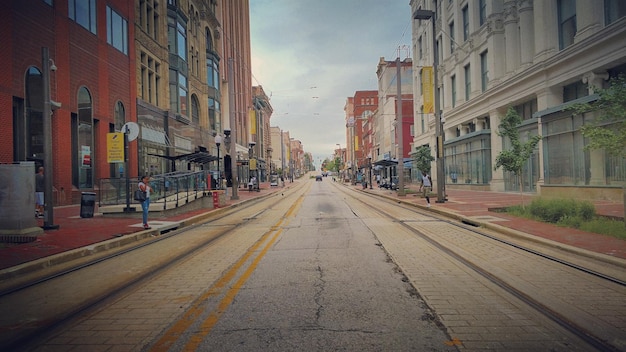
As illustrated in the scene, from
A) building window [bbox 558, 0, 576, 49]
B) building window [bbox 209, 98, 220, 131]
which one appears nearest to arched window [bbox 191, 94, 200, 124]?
building window [bbox 209, 98, 220, 131]

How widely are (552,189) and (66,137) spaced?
24569mm

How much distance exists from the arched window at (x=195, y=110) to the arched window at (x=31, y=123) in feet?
76.8

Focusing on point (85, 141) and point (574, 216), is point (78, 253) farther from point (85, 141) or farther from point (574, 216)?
point (85, 141)

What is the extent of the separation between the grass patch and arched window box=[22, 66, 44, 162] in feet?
66.0

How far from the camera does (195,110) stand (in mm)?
43344

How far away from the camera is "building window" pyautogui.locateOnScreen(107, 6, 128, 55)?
25875 millimetres

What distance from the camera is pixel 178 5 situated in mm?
38156

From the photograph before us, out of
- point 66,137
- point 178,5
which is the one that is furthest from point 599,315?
point 178,5

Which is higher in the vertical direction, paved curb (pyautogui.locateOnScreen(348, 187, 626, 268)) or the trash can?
the trash can

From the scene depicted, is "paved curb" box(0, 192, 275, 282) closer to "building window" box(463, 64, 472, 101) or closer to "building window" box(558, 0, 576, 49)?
"building window" box(558, 0, 576, 49)

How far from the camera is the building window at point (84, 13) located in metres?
21.9

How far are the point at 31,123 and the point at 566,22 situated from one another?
86.6ft

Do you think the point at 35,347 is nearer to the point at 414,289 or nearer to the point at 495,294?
the point at 414,289

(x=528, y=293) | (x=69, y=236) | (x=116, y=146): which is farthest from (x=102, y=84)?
(x=528, y=293)
